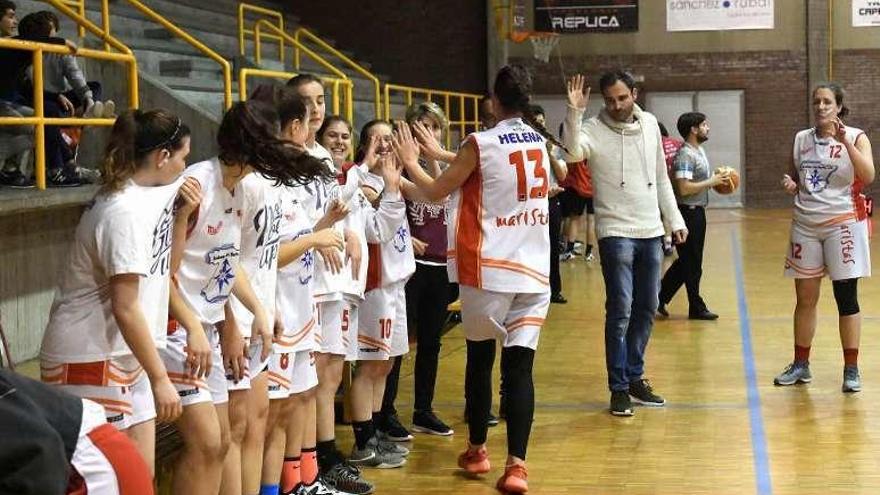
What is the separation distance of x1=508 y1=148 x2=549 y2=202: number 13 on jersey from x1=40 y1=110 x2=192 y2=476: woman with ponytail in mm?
2011

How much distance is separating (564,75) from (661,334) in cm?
1334

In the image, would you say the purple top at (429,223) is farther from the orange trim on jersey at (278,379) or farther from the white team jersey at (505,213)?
the orange trim on jersey at (278,379)

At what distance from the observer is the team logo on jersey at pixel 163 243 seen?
3.79 m

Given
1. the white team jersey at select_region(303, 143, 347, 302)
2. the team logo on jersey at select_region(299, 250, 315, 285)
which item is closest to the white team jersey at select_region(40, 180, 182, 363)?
the team logo on jersey at select_region(299, 250, 315, 285)

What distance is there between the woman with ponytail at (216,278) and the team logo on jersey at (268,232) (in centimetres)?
9

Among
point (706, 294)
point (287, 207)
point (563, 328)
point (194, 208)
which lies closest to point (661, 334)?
point (563, 328)

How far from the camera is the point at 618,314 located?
7.13m

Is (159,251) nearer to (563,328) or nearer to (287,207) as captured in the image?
(287,207)

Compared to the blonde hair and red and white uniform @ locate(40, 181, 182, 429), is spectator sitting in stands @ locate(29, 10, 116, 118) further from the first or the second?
red and white uniform @ locate(40, 181, 182, 429)

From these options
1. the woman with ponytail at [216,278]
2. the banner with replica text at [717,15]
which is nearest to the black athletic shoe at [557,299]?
Result: the woman with ponytail at [216,278]

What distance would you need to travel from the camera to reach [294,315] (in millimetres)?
5059

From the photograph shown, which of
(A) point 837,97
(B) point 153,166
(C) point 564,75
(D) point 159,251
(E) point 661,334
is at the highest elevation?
(C) point 564,75

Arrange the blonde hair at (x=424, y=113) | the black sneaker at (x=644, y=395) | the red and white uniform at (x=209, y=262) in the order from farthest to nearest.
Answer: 1. the black sneaker at (x=644, y=395)
2. the blonde hair at (x=424, y=113)
3. the red and white uniform at (x=209, y=262)

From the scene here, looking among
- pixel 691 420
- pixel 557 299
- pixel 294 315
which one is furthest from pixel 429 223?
pixel 557 299
